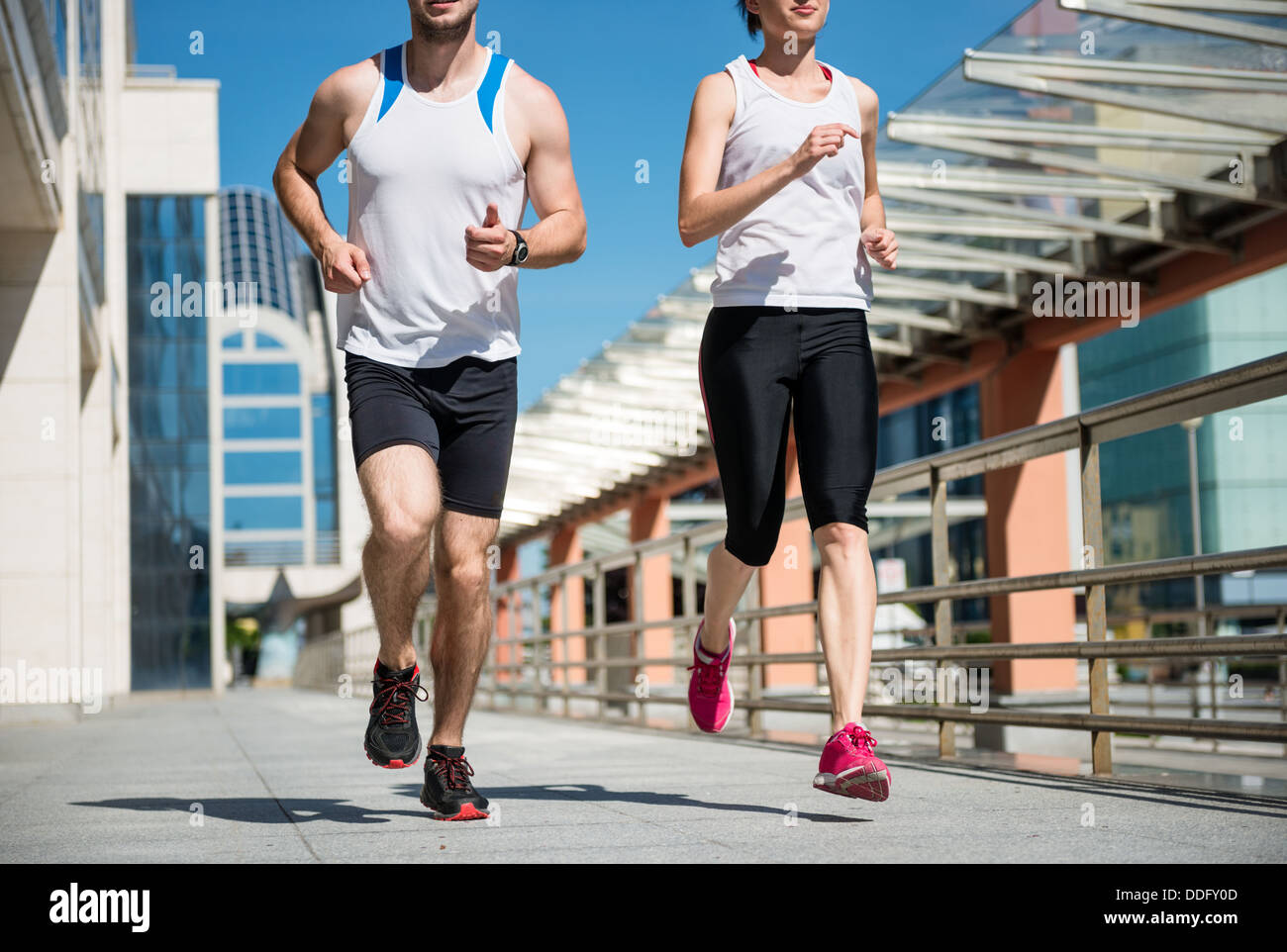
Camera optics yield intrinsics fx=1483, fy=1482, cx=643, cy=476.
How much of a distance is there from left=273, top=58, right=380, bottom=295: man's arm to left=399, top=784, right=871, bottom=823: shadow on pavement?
1.56 meters

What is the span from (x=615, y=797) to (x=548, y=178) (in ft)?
5.65

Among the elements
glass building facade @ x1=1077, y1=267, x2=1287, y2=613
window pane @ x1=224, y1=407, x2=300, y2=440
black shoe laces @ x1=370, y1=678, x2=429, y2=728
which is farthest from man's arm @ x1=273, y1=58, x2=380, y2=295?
window pane @ x1=224, y1=407, x2=300, y2=440

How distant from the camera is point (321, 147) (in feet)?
11.7

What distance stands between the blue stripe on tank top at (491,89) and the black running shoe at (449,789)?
147 cm

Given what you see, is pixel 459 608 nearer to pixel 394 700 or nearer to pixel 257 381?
pixel 394 700

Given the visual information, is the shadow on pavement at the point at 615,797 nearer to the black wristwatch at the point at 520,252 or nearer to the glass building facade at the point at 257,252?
the black wristwatch at the point at 520,252

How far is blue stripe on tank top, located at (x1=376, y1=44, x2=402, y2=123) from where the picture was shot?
348 centimetres

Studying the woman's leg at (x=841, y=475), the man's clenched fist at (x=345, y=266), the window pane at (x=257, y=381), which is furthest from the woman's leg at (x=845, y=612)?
the window pane at (x=257, y=381)

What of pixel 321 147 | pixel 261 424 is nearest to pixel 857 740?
pixel 321 147

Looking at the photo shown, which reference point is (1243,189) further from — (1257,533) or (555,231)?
(1257,533)

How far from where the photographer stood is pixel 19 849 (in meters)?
2.99

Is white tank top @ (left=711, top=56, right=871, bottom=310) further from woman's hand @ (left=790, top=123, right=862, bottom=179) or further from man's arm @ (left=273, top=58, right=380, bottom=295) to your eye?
man's arm @ (left=273, top=58, right=380, bottom=295)
